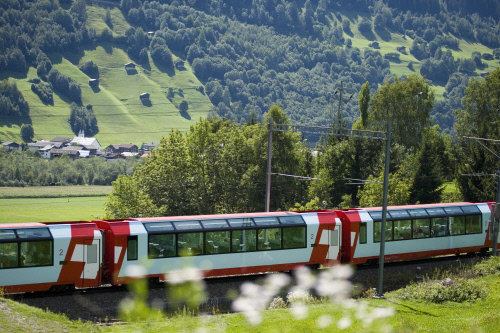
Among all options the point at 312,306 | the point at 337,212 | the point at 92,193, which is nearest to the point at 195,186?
the point at 337,212

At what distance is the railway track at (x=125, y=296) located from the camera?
71.3 ft

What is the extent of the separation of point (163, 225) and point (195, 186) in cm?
3395

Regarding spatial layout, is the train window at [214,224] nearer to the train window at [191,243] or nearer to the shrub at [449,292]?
the train window at [191,243]

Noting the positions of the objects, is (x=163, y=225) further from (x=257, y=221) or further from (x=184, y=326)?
(x=184, y=326)

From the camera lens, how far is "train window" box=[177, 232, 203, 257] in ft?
82.6

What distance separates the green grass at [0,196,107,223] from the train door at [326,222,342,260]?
54.5m

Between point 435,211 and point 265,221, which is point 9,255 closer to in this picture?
point 265,221

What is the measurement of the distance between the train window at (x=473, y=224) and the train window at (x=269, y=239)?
1474cm

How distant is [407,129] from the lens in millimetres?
81500

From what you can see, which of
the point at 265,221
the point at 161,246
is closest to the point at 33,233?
the point at 161,246

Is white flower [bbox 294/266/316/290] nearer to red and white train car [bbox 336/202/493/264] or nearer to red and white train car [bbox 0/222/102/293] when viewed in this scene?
red and white train car [bbox 336/202/493/264]

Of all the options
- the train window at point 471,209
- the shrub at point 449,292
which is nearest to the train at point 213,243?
the train window at point 471,209

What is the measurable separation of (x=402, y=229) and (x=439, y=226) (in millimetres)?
3297

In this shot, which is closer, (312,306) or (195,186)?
(312,306)
